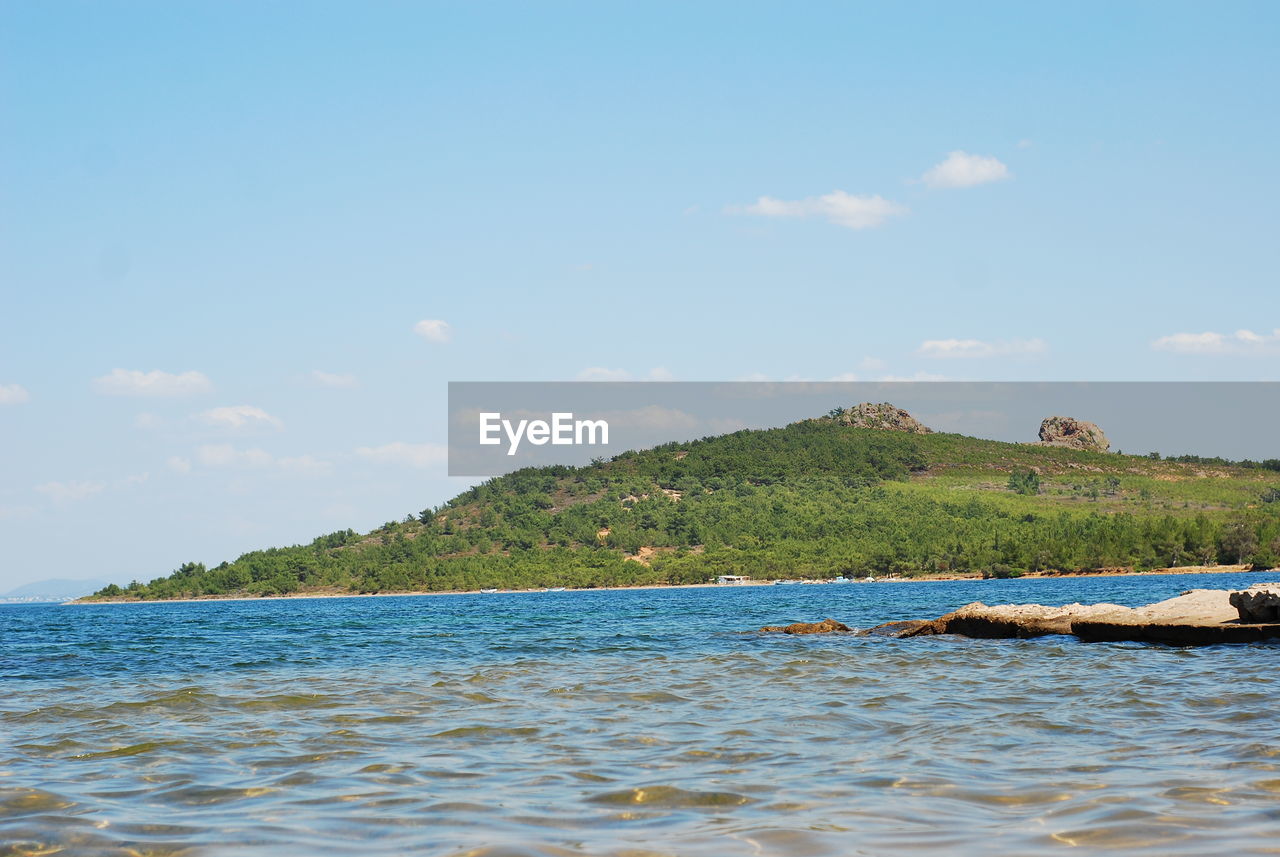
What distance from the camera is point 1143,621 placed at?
27531mm

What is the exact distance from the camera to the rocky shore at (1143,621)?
85.7ft

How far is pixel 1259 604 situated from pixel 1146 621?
8.52ft

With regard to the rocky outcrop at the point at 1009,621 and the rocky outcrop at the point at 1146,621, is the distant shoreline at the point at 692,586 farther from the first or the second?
the rocky outcrop at the point at 1146,621

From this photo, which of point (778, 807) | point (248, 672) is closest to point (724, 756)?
point (778, 807)

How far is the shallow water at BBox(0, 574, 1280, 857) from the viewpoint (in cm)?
869

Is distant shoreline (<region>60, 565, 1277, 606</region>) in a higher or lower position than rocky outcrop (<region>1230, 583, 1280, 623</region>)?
lower

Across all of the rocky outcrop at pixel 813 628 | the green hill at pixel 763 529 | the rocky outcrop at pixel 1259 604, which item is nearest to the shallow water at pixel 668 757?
the rocky outcrop at pixel 1259 604

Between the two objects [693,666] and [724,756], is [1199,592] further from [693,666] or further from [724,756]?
[724,756]

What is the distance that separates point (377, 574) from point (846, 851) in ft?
554

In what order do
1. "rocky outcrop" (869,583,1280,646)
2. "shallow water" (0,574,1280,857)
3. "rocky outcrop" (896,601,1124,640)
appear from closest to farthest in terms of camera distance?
"shallow water" (0,574,1280,857), "rocky outcrop" (869,583,1280,646), "rocky outcrop" (896,601,1124,640)

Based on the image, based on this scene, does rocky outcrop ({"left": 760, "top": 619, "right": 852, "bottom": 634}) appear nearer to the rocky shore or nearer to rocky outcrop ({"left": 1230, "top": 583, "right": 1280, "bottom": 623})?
the rocky shore

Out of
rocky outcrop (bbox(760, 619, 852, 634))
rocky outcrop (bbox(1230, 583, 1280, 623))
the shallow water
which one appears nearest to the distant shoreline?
rocky outcrop (bbox(760, 619, 852, 634))

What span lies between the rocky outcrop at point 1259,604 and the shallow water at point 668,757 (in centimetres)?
149

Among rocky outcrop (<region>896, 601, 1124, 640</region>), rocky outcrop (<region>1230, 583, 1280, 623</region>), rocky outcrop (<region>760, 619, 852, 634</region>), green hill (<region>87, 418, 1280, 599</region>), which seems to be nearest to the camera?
rocky outcrop (<region>1230, 583, 1280, 623</region>)
